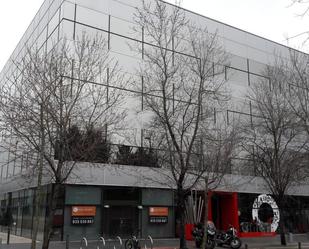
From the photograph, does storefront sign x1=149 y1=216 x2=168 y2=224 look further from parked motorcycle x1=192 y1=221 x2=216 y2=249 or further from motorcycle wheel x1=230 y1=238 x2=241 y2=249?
motorcycle wheel x1=230 y1=238 x2=241 y2=249

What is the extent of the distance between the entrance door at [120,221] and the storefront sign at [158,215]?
1031 millimetres

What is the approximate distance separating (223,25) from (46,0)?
14132 mm

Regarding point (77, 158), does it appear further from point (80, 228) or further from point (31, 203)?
point (31, 203)

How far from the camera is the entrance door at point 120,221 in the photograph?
25.8 metres

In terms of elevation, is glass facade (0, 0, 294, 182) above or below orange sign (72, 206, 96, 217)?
above

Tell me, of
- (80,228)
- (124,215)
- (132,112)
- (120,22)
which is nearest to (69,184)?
(80,228)

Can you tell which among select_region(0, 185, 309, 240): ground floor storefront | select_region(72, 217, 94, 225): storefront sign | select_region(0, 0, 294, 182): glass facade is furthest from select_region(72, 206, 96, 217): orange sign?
select_region(0, 0, 294, 182): glass facade

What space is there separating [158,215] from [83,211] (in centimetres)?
538

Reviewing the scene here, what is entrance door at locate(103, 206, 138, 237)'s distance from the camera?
25.8 metres

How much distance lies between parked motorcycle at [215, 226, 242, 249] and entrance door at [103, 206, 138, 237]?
591cm

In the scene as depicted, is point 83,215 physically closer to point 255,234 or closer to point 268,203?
point 255,234

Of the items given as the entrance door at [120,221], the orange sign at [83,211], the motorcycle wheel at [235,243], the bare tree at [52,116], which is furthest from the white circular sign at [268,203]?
the bare tree at [52,116]

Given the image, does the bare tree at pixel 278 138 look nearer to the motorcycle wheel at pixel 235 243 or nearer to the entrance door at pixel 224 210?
the entrance door at pixel 224 210

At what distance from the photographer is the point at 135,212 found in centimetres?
2698
